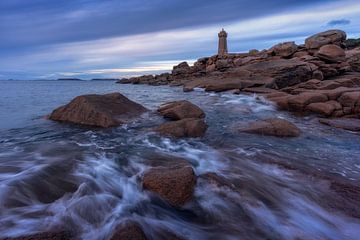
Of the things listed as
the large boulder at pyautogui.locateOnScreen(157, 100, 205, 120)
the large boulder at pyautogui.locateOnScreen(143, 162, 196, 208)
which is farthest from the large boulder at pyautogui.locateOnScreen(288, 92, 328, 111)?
the large boulder at pyautogui.locateOnScreen(143, 162, 196, 208)

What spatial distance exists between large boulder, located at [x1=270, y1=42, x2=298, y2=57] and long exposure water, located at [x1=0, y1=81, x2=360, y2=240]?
21.5 metres

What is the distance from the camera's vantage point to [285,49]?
28.3m

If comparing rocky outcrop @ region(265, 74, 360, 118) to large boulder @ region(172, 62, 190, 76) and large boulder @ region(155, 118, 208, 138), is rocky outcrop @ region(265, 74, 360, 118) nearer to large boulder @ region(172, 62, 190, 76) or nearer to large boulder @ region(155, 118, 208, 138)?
large boulder @ region(155, 118, 208, 138)

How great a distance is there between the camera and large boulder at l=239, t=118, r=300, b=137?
25.5 ft

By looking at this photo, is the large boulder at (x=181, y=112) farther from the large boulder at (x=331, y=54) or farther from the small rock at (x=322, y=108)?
the large boulder at (x=331, y=54)

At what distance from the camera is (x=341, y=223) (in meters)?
3.75

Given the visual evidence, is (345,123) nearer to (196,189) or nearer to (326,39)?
(196,189)

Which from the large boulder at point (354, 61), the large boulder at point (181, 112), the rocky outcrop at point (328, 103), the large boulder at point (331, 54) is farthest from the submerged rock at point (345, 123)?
the large boulder at point (354, 61)

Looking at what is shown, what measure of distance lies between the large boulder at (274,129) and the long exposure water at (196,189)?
305 mm

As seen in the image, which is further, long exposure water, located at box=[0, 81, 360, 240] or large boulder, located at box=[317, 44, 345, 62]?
large boulder, located at box=[317, 44, 345, 62]

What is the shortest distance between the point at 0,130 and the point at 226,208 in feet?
24.8

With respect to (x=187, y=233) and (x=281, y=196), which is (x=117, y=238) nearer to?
(x=187, y=233)

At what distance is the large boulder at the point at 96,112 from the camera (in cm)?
864

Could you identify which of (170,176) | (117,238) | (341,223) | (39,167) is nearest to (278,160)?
(341,223)
